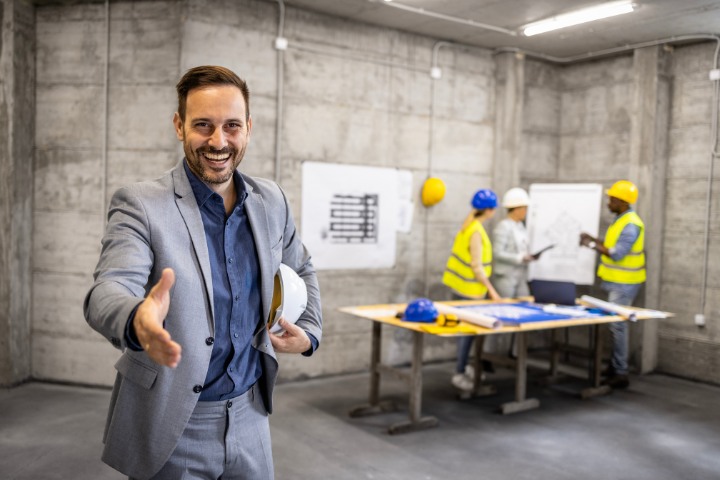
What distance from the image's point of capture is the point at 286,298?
1632mm

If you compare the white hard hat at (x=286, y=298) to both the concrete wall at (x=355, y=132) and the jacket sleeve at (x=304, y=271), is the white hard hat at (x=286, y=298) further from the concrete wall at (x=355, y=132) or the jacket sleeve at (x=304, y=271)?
the concrete wall at (x=355, y=132)

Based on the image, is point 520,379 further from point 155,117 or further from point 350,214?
point 155,117


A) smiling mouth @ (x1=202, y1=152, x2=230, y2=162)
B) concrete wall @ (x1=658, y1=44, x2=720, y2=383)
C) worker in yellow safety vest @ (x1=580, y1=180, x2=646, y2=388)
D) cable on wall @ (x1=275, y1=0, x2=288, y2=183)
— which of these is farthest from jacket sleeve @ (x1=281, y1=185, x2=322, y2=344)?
concrete wall @ (x1=658, y1=44, x2=720, y2=383)

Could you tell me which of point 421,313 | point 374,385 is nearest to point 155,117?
point 421,313

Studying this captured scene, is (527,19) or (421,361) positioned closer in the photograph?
(421,361)

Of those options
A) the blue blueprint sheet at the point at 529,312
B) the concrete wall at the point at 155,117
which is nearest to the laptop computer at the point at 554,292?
the blue blueprint sheet at the point at 529,312

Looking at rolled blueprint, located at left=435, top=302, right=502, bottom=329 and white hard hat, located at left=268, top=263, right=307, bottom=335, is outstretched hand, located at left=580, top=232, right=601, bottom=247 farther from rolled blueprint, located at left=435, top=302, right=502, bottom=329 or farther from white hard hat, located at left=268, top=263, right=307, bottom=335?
white hard hat, located at left=268, top=263, right=307, bottom=335

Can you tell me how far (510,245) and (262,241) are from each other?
197 inches

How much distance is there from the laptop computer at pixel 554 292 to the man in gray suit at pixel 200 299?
14.3ft

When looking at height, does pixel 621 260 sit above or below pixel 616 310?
above

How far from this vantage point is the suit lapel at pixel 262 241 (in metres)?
1.56

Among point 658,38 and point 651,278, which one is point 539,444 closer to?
point 651,278

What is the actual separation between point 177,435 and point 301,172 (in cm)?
452

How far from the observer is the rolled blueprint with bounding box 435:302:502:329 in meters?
4.43
